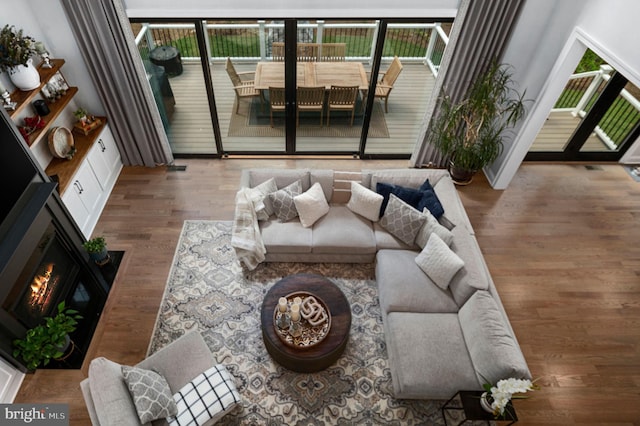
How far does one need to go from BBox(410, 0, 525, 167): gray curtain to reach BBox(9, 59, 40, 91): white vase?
4581mm

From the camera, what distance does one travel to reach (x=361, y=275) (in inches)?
172

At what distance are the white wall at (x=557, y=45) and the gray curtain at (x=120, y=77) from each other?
4563mm

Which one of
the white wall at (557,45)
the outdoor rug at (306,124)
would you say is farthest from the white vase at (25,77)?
the white wall at (557,45)

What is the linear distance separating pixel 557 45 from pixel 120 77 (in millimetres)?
5190

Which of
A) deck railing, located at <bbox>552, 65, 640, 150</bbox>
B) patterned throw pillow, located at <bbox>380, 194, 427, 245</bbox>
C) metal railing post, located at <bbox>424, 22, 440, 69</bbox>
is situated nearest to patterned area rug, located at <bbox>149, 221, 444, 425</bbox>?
patterned throw pillow, located at <bbox>380, 194, 427, 245</bbox>

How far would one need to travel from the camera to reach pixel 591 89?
216 inches

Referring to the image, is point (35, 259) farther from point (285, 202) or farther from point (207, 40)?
point (207, 40)

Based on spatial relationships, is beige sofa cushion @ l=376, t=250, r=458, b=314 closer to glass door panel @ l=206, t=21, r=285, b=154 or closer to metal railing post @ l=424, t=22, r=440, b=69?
metal railing post @ l=424, t=22, r=440, b=69

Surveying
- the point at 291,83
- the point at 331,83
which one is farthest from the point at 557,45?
the point at 291,83

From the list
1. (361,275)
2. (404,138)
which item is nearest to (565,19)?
(404,138)

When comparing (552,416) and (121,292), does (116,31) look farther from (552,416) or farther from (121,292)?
(552,416)

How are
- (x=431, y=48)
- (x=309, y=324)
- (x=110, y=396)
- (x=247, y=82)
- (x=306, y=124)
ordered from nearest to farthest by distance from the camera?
(x=110, y=396) → (x=309, y=324) → (x=431, y=48) → (x=247, y=82) → (x=306, y=124)

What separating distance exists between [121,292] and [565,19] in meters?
5.76

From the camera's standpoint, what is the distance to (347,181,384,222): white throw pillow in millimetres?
4281
